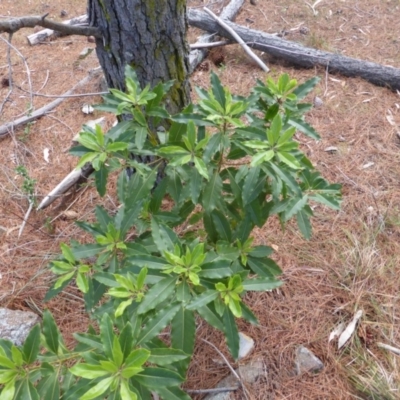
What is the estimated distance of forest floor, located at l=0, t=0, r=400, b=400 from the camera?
5.95 ft

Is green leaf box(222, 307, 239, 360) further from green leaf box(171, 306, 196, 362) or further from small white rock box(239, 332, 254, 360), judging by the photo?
small white rock box(239, 332, 254, 360)

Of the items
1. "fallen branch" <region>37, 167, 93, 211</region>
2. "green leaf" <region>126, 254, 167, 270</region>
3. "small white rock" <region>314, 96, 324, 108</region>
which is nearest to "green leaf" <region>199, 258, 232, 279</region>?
"green leaf" <region>126, 254, 167, 270</region>

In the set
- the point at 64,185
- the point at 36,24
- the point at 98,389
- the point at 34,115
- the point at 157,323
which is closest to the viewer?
the point at 98,389

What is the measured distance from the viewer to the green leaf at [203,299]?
1266mm

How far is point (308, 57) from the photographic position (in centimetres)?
361

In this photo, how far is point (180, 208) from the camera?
1.69 m

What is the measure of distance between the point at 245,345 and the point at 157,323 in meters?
0.74

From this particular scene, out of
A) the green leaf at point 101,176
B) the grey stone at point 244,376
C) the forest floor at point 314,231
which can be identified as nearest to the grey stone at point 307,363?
the forest floor at point 314,231

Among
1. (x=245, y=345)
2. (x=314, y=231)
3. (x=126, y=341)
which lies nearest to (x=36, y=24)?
(x=126, y=341)

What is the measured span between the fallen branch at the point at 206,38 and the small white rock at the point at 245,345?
232cm

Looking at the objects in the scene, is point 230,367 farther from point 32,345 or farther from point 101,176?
point 101,176

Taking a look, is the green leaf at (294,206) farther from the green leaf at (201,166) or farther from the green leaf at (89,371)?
the green leaf at (89,371)

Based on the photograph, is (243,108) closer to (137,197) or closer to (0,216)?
(137,197)

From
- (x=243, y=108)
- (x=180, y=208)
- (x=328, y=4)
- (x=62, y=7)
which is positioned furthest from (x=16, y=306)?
(x=328, y=4)
